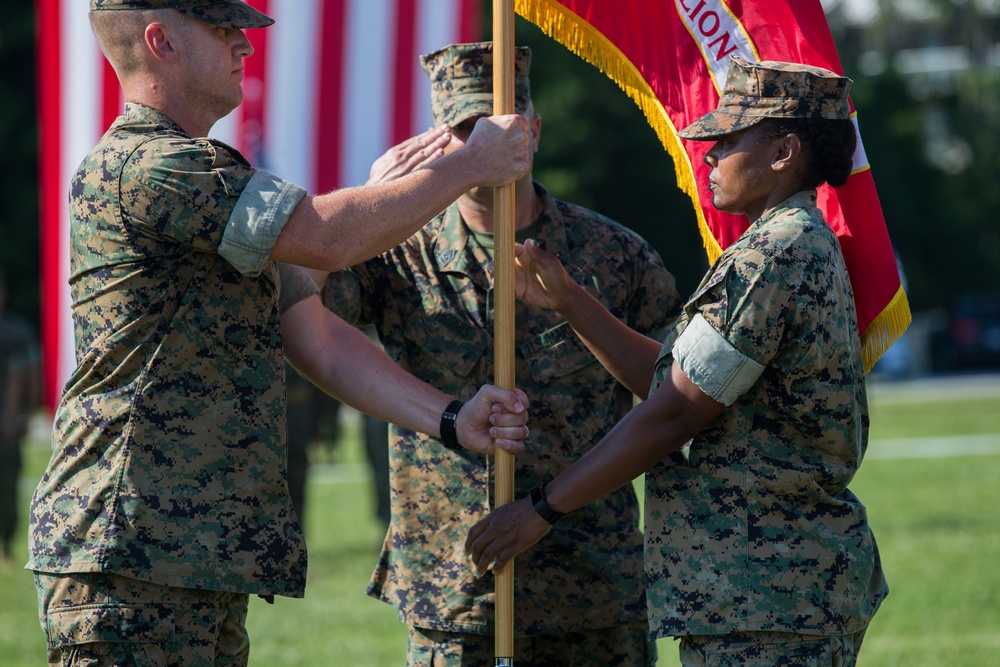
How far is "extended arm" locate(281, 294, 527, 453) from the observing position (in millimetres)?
3633

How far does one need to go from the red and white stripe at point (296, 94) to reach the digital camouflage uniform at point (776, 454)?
6994 millimetres

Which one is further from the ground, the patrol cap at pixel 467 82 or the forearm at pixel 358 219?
the patrol cap at pixel 467 82

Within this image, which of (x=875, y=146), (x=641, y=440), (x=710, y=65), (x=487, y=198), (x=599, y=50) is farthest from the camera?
(x=875, y=146)

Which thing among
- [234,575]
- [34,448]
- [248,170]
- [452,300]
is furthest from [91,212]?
[34,448]

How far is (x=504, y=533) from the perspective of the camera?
3.54 m

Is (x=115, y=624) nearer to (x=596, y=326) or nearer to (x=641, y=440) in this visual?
(x=641, y=440)

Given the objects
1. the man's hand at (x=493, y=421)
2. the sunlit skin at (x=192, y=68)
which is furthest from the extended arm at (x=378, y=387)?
the sunlit skin at (x=192, y=68)

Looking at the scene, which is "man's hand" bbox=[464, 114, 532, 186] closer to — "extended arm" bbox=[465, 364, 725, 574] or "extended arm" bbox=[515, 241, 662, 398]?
"extended arm" bbox=[515, 241, 662, 398]

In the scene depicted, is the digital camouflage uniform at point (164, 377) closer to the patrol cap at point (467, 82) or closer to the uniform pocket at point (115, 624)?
the uniform pocket at point (115, 624)

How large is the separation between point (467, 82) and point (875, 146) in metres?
37.9

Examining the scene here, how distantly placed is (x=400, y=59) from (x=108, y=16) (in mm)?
7107

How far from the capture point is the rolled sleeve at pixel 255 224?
3068mm

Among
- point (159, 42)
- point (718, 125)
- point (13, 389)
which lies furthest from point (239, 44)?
point (13, 389)

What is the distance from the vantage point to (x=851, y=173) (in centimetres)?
358
